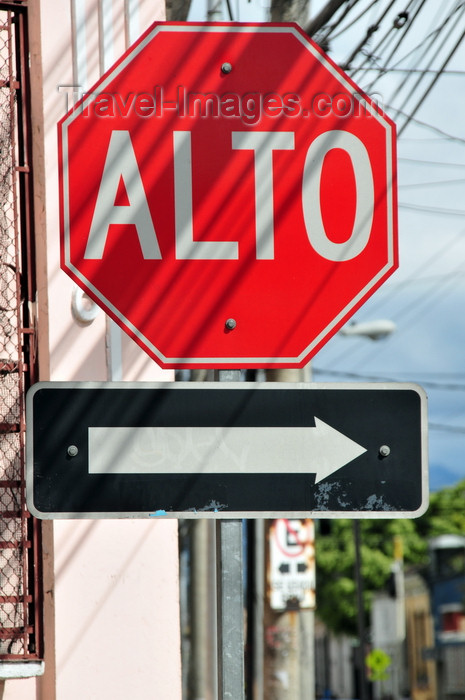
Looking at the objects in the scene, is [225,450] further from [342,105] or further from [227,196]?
[342,105]

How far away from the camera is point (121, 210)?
8.34 ft

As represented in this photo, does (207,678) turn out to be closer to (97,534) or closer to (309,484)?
(97,534)

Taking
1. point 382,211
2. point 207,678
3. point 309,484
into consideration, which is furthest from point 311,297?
point 207,678

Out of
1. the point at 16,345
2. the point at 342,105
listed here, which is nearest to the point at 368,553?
the point at 16,345

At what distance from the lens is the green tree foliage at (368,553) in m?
65.2

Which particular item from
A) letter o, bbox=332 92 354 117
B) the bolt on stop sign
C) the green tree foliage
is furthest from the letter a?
the green tree foliage

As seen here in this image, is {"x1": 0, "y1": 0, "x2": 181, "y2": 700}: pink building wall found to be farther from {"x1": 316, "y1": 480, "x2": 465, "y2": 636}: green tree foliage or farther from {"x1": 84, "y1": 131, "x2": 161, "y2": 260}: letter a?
{"x1": 316, "y1": 480, "x2": 465, "y2": 636}: green tree foliage

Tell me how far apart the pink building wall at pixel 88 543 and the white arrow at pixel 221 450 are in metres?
3.63

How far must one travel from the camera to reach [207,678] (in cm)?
2394

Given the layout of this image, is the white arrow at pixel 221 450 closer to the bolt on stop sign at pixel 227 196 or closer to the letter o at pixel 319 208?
the bolt on stop sign at pixel 227 196

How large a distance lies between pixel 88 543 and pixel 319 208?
3822 mm

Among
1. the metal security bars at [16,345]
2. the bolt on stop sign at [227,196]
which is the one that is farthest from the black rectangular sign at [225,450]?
the metal security bars at [16,345]

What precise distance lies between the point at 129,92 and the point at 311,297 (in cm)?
67

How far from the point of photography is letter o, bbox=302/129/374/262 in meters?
2.61
